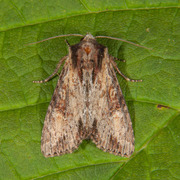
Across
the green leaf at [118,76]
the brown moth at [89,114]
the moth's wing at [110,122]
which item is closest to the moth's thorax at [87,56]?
Answer: the brown moth at [89,114]

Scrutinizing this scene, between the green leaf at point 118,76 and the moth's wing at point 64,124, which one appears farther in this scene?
the green leaf at point 118,76

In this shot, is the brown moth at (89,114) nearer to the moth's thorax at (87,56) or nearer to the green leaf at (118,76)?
the moth's thorax at (87,56)

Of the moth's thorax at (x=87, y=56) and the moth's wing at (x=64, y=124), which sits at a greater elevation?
the moth's thorax at (x=87, y=56)

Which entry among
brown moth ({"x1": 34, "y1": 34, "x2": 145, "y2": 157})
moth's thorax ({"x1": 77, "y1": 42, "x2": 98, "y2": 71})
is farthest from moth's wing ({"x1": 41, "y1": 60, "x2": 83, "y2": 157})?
moth's thorax ({"x1": 77, "y1": 42, "x2": 98, "y2": 71})

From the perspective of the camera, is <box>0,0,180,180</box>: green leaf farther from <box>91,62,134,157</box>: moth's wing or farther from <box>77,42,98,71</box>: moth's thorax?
<box>77,42,98,71</box>: moth's thorax

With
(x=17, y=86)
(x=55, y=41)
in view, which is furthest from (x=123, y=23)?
(x=17, y=86)

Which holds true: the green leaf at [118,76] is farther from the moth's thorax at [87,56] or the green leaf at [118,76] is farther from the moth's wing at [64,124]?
the moth's thorax at [87,56]
